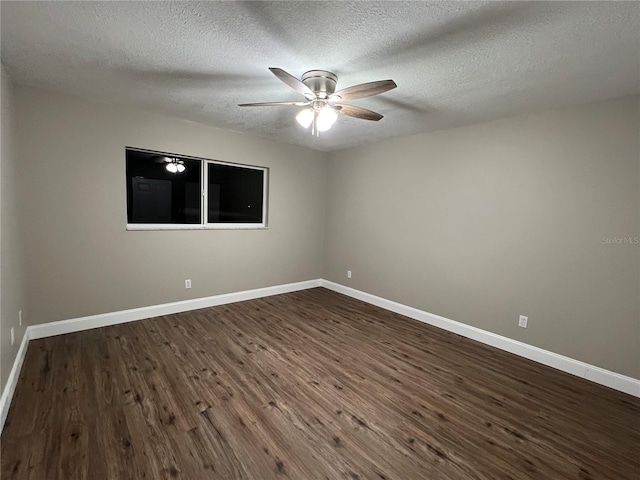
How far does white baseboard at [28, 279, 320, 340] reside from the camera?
2.98m

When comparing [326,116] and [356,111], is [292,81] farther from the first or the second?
[356,111]

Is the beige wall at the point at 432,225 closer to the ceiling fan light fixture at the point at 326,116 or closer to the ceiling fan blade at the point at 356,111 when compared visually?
the ceiling fan blade at the point at 356,111

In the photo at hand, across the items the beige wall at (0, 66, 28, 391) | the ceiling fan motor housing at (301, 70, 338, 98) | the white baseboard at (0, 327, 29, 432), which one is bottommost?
the white baseboard at (0, 327, 29, 432)

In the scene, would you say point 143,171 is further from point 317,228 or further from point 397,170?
point 397,170

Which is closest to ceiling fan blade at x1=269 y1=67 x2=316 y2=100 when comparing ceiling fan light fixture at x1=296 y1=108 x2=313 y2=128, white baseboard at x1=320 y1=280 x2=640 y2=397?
ceiling fan light fixture at x1=296 y1=108 x2=313 y2=128

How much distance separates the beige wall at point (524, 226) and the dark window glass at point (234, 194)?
68.6 inches

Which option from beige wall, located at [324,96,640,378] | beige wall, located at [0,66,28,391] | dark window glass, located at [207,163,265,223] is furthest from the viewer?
dark window glass, located at [207,163,265,223]

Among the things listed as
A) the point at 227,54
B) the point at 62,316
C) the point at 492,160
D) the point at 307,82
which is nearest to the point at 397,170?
the point at 492,160

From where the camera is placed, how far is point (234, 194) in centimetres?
436

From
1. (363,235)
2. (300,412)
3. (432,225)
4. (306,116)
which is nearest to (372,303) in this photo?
(363,235)

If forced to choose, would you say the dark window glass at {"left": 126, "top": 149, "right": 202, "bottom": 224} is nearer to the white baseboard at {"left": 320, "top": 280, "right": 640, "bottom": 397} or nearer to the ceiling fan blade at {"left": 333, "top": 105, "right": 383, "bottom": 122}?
the ceiling fan blade at {"left": 333, "top": 105, "right": 383, "bottom": 122}

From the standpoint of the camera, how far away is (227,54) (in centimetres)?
199

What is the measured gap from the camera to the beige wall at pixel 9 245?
1946 mm

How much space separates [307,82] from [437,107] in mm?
1380
